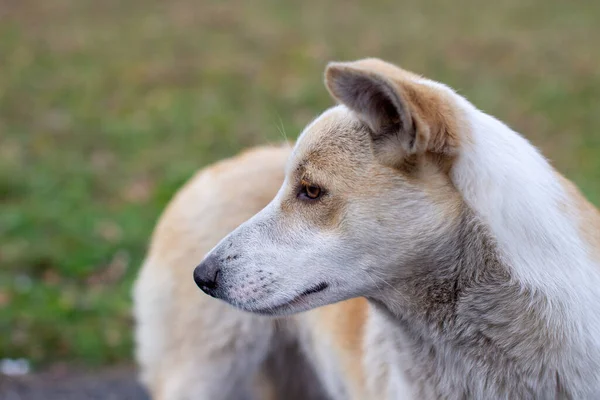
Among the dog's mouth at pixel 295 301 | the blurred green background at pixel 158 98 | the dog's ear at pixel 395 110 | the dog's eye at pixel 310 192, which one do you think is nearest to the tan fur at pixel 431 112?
the dog's ear at pixel 395 110

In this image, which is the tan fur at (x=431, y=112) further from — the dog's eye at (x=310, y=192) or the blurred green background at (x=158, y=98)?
the blurred green background at (x=158, y=98)

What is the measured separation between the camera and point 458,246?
2.46 meters

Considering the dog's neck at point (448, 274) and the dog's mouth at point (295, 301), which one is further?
→ the dog's mouth at point (295, 301)

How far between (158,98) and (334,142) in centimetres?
667

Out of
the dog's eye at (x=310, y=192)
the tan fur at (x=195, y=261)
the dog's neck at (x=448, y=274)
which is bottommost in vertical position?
the tan fur at (x=195, y=261)

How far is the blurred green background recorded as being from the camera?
5555 mm

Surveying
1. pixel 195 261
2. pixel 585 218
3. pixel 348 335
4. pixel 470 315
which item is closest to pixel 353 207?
pixel 470 315

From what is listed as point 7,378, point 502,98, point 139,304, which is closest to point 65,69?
point 502,98

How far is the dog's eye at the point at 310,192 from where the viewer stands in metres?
2.56

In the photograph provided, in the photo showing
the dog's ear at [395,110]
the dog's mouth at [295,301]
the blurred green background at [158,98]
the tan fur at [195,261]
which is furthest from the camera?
the blurred green background at [158,98]

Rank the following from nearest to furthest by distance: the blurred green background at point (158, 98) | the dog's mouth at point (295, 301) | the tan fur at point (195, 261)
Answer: the dog's mouth at point (295, 301) → the tan fur at point (195, 261) → the blurred green background at point (158, 98)

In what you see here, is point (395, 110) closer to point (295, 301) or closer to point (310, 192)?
point (310, 192)

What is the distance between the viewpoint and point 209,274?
261 centimetres

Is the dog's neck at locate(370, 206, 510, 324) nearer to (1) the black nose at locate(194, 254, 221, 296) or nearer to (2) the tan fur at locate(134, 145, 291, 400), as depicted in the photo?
(1) the black nose at locate(194, 254, 221, 296)
